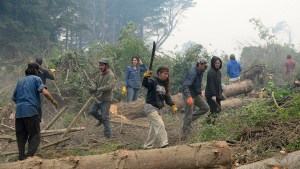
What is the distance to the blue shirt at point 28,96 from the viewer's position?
6.23 metres

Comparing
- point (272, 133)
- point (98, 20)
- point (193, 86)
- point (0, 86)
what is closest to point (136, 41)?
point (0, 86)

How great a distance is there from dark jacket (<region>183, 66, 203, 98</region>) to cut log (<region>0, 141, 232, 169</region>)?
2683 mm

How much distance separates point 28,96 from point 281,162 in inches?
153

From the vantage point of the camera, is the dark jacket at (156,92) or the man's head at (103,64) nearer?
the dark jacket at (156,92)

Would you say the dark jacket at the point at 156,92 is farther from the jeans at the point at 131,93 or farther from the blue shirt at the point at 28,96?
the jeans at the point at 131,93

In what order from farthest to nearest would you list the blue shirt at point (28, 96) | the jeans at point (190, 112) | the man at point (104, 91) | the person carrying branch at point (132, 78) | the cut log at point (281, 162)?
the person carrying branch at point (132, 78), the man at point (104, 91), the jeans at point (190, 112), the blue shirt at point (28, 96), the cut log at point (281, 162)

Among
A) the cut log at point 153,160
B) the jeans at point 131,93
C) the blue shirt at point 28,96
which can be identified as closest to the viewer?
the cut log at point 153,160

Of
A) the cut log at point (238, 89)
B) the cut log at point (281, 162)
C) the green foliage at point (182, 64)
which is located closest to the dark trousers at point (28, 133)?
the cut log at point (281, 162)

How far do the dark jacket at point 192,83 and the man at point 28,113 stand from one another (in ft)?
9.60

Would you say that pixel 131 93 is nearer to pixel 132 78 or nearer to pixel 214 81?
pixel 132 78

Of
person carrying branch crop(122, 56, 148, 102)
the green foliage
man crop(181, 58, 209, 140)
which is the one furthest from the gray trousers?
the green foliage

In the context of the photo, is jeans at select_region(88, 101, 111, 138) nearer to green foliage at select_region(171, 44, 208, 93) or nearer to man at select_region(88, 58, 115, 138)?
man at select_region(88, 58, 115, 138)

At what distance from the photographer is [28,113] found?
6.23m

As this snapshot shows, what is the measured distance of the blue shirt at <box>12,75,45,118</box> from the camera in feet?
20.5
